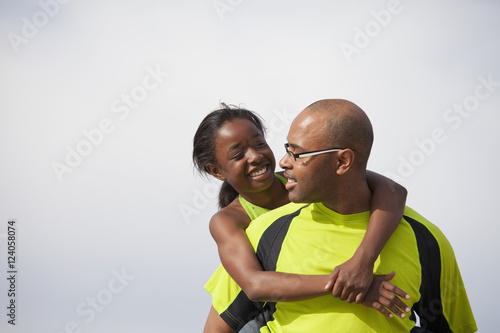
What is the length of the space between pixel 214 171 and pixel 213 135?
0.28 meters

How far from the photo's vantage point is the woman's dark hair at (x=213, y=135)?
402 cm

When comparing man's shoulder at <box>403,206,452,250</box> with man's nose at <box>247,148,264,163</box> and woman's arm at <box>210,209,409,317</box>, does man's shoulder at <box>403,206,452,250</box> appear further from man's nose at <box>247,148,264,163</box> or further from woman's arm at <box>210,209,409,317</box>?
man's nose at <box>247,148,264,163</box>

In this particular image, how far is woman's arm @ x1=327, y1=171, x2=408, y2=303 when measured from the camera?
108 inches

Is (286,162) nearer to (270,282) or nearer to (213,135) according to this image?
(270,282)

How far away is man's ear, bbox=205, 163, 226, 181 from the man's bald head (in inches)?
49.7

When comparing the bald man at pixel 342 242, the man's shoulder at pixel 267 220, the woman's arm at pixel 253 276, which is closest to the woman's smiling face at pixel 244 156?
the woman's arm at pixel 253 276

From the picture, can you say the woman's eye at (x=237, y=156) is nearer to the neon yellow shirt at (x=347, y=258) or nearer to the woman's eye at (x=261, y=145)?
the woman's eye at (x=261, y=145)

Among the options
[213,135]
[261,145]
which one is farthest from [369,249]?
[213,135]

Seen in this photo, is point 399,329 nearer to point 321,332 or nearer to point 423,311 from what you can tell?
point 423,311

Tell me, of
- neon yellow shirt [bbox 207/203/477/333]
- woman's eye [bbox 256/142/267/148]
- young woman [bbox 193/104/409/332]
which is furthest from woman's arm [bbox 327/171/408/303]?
woman's eye [bbox 256/142/267/148]

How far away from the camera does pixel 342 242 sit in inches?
117

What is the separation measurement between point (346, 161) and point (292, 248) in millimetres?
513

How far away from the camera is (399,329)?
2.94 meters

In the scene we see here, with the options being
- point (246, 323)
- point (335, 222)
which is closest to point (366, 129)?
point (335, 222)
